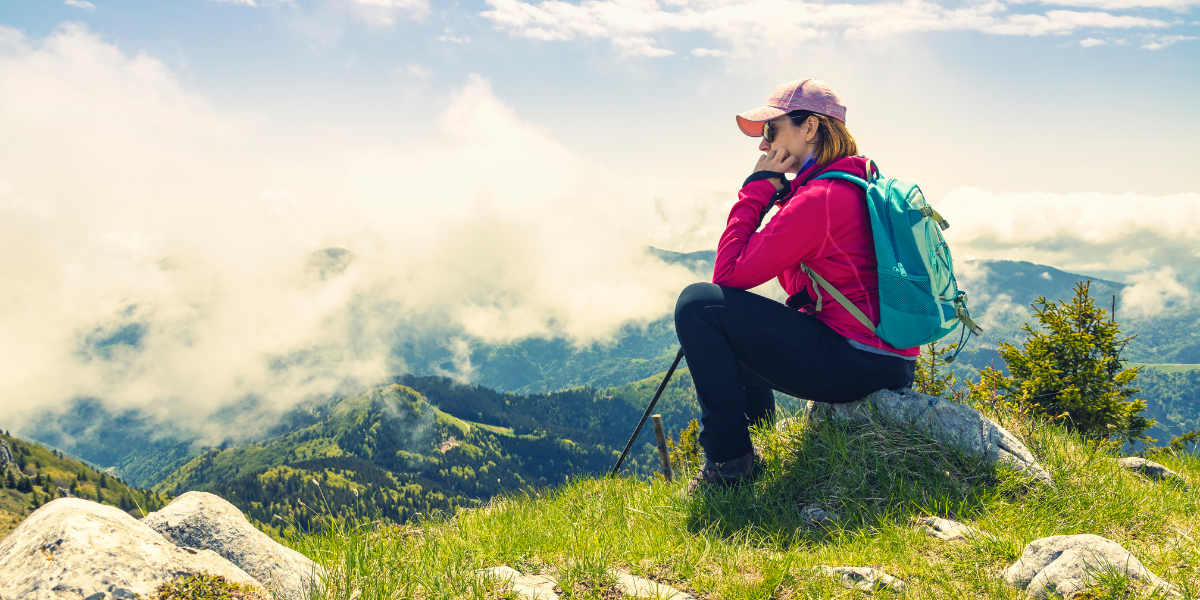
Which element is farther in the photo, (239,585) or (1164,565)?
(1164,565)

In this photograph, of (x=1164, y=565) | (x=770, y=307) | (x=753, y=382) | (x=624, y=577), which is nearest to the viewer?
(x=1164, y=565)

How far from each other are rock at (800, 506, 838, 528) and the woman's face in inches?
114

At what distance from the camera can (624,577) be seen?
356cm

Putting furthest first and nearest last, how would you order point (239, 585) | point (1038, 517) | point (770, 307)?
point (770, 307), point (1038, 517), point (239, 585)

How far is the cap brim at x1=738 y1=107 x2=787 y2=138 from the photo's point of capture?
4.58 metres

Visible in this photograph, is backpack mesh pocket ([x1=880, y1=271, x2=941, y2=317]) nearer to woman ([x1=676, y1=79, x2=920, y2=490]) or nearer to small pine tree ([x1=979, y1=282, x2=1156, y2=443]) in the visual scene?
woman ([x1=676, y1=79, x2=920, y2=490])

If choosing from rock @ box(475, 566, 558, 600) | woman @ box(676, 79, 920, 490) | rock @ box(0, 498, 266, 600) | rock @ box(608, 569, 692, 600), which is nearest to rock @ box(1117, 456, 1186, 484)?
woman @ box(676, 79, 920, 490)

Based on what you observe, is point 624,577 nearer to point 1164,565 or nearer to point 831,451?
point 831,451

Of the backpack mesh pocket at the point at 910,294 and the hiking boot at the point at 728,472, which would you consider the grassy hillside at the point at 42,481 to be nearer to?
the hiking boot at the point at 728,472

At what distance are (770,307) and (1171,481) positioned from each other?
13.4 feet

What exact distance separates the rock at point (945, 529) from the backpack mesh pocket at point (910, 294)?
1.47m

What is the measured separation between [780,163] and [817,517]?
2.91 meters

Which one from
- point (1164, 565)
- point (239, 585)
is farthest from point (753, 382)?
point (239, 585)

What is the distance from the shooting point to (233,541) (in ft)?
11.1
